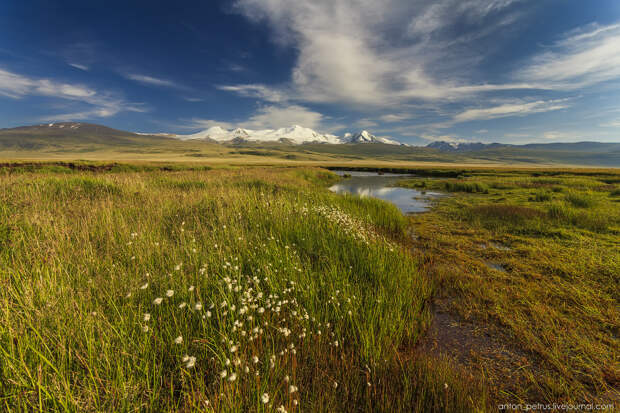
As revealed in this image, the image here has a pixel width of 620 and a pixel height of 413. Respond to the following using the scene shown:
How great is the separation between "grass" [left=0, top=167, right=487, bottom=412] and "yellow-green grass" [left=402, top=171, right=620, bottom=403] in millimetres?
989

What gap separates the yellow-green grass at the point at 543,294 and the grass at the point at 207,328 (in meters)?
0.99

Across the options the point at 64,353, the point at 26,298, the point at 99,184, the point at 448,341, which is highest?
the point at 99,184

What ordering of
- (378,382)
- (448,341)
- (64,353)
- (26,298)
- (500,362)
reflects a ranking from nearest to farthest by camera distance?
(64,353) < (26,298) < (378,382) < (500,362) < (448,341)

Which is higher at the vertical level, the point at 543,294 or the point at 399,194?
the point at 399,194

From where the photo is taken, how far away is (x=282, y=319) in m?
3.44

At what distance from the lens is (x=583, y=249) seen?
7.81 meters

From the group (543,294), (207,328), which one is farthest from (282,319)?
(543,294)

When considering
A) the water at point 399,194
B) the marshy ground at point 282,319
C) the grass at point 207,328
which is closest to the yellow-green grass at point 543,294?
the marshy ground at point 282,319

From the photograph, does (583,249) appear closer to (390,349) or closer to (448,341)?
(448,341)

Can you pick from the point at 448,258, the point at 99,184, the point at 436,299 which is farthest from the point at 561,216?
the point at 99,184

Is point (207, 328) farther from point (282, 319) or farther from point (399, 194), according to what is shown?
point (399, 194)

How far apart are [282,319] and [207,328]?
1027mm

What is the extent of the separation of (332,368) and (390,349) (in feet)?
3.39

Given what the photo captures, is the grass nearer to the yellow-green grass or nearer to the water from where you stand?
the yellow-green grass
